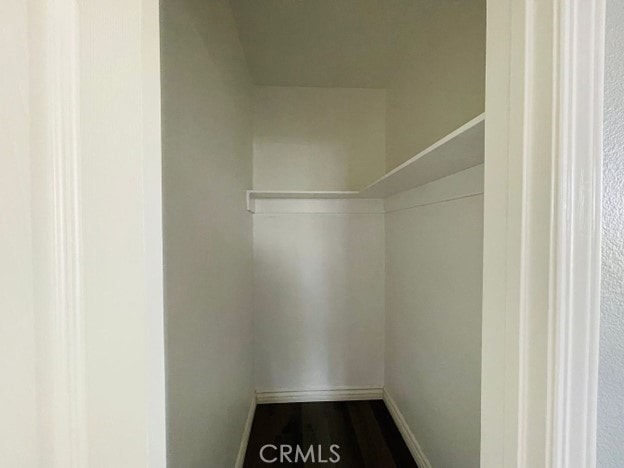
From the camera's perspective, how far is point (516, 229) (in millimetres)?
510

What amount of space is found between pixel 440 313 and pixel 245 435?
132cm

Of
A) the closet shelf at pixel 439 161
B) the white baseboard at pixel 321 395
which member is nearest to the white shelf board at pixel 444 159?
the closet shelf at pixel 439 161

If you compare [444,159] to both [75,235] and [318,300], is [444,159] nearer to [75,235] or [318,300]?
[75,235]

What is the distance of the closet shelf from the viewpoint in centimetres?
96

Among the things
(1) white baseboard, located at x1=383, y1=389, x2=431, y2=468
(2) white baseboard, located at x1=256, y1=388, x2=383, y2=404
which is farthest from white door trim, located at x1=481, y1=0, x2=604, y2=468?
(2) white baseboard, located at x1=256, y1=388, x2=383, y2=404

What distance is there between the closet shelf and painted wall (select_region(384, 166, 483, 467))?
60 millimetres

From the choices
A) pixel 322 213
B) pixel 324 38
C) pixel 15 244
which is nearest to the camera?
pixel 15 244

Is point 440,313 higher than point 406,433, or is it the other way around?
point 440,313

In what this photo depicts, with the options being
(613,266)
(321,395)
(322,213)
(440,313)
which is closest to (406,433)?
(321,395)

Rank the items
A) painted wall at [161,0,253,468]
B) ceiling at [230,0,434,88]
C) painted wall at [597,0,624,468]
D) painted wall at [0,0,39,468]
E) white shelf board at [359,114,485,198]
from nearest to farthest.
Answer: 1. painted wall at [0,0,39,468]
2. painted wall at [597,0,624,468]
3. painted wall at [161,0,253,468]
4. white shelf board at [359,114,485,198]
5. ceiling at [230,0,434,88]

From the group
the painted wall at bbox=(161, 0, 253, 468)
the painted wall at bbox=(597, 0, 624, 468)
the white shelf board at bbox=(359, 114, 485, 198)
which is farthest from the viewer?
the white shelf board at bbox=(359, 114, 485, 198)

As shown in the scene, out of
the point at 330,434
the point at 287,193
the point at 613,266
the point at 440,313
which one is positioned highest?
the point at 287,193

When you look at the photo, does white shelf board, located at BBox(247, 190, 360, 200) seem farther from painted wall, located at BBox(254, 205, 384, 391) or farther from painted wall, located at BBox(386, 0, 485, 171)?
painted wall, located at BBox(386, 0, 485, 171)

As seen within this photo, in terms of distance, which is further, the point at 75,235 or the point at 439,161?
the point at 439,161
